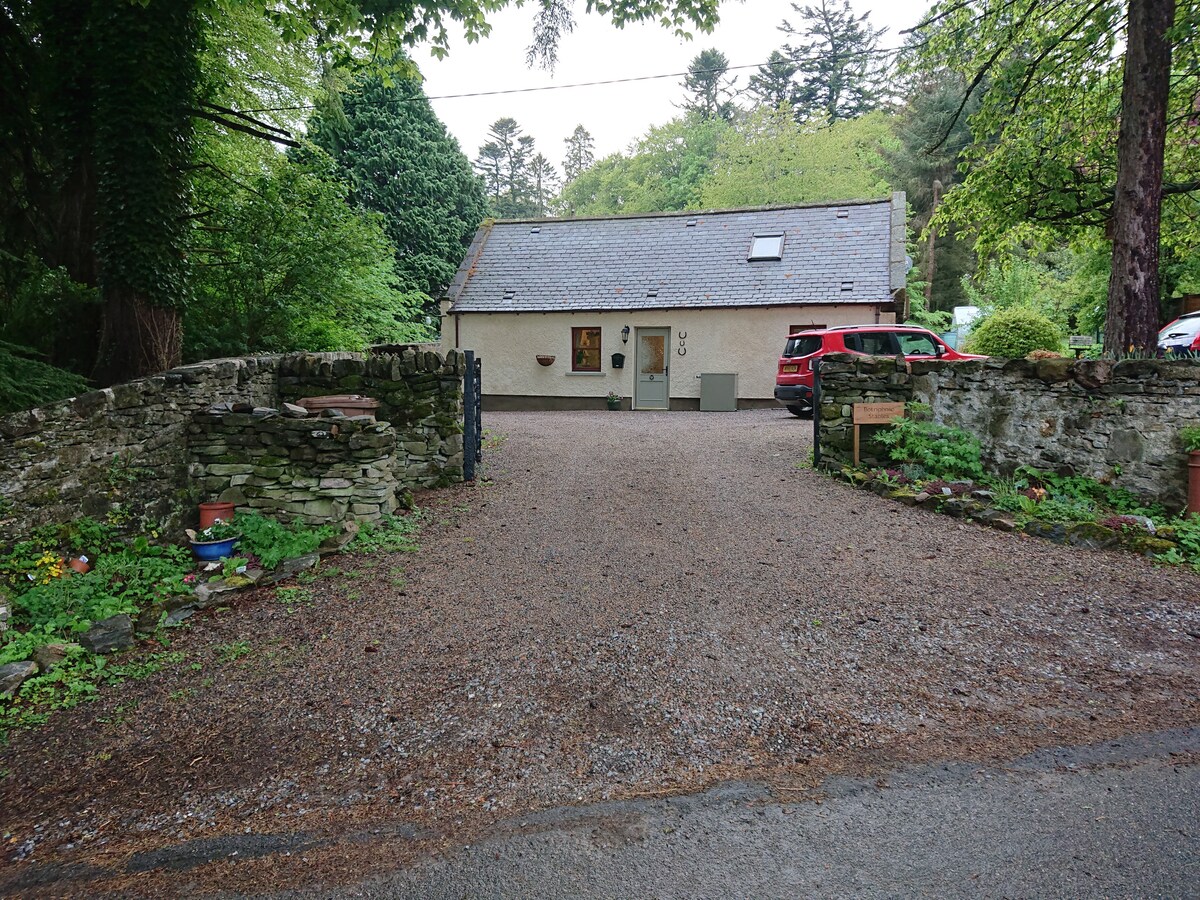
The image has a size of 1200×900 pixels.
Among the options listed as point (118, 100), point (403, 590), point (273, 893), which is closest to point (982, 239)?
point (403, 590)

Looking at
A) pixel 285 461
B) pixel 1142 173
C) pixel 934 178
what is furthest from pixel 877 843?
pixel 934 178

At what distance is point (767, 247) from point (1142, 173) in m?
11.2

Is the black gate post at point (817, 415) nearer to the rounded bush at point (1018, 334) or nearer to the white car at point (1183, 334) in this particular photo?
the white car at point (1183, 334)

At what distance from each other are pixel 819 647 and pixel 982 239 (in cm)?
1010

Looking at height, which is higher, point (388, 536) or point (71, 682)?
point (388, 536)

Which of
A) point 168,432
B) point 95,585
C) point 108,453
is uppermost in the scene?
point 168,432

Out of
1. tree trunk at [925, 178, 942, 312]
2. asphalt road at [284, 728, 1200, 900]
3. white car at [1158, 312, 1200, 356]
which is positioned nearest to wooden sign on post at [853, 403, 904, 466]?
white car at [1158, 312, 1200, 356]

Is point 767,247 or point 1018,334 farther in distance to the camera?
point 767,247

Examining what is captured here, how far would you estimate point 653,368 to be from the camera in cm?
1844

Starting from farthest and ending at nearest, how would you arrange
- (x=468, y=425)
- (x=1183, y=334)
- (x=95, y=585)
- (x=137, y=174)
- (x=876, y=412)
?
(x=1183, y=334), (x=876, y=412), (x=468, y=425), (x=137, y=174), (x=95, y=585)

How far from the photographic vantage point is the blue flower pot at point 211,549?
18.0ft

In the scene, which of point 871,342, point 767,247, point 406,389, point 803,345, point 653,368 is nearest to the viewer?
point 406,389

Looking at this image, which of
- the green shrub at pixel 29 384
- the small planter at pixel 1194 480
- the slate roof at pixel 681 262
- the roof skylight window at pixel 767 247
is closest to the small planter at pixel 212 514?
the green shrub at pixel 29 384

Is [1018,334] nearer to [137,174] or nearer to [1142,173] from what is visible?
[1142,173]
